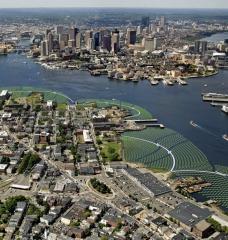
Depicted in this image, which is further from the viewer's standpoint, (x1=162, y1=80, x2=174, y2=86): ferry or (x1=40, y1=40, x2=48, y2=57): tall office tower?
(x1=40, y1=40, x2=48, y2=57): tall office tower

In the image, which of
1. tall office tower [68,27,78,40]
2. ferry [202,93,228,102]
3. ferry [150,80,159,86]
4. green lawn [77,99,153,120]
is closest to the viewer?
green lawn [77,99,153,120]

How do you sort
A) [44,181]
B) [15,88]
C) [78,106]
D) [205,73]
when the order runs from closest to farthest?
[44,181] → [78,106] → [15,88] → [205,73]

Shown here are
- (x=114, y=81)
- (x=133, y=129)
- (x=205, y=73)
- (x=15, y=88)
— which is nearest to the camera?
(x=133, y=129)

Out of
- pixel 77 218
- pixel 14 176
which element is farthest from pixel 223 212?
pixel 14 176

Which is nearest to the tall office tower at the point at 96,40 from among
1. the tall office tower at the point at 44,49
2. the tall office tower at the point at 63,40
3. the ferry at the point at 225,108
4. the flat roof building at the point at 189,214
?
the tall office tower at the point at 63,40

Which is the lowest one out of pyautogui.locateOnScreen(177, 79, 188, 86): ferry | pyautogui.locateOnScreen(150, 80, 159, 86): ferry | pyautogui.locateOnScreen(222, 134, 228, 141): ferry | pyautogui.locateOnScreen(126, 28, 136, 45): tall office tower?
pyautogui.locateOnScreen(222, 134, 228, 141): ferry

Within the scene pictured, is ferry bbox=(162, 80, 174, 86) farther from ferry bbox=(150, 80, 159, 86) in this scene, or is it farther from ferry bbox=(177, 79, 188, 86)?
ferry bbox=(177, 79, 188, 86)

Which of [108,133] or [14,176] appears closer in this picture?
[14,176]

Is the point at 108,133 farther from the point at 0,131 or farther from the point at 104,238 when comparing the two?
the point at 104,238

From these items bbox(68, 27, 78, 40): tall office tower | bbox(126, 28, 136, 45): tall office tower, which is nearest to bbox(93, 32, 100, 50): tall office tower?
bbox(68, 27, 78, 40): tall office tower
